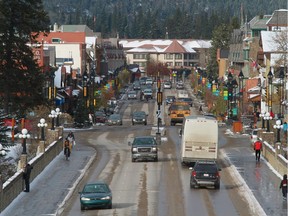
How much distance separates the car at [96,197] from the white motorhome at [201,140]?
14.8 m

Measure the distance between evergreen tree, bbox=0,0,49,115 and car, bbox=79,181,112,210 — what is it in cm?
4099

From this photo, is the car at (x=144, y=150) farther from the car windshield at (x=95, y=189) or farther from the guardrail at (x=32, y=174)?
the car windshield at (x=95, y=189)

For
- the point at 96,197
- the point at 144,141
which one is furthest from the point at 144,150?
the point at 96,197

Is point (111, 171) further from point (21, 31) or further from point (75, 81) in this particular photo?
point (75, 81)

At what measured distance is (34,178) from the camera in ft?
171

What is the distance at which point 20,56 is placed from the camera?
82688 mm

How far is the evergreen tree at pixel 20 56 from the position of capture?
8156 cm

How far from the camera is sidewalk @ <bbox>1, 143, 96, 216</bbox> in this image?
4153 centimetres

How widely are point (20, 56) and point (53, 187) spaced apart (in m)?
35.5

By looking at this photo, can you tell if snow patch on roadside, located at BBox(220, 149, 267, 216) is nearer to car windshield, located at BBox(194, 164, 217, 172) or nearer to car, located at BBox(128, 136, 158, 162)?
car windshield, located at BBox(194, 164, 217, 172)

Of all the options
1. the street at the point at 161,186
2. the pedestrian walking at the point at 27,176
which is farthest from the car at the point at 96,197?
the pedestrian walking at the point at 27,176

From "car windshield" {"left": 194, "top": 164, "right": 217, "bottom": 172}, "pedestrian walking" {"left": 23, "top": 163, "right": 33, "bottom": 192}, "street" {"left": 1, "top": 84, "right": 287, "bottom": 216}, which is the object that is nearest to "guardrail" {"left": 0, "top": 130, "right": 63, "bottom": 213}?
"pedestrian walking" {"left": 23, "top": 163, "right": 33, "bottom": 192}

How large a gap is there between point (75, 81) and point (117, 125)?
41.5 metres

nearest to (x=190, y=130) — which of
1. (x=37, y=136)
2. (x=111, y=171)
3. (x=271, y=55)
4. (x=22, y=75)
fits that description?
(x=111, y=171)
